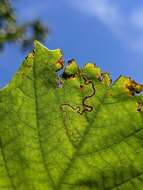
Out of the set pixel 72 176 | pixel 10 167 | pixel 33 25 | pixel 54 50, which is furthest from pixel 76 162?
pixel 33 25

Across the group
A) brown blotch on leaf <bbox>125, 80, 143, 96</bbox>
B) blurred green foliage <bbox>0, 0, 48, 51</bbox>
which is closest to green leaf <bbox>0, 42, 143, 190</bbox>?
brown blotch on leaf <bbox>125, 80, 143, 96</bbox>

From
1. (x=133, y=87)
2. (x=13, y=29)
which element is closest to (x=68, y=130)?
(x=133, y=87)

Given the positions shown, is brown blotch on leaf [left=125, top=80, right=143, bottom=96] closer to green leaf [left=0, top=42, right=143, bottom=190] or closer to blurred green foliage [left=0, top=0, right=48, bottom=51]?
green leaf [left=0, top=42, right=143, bottom=190]

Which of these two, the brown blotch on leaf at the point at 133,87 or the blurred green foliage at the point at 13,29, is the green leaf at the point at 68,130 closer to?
the brown blotch on leaf at the point at 133,87

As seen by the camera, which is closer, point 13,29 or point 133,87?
point 133,87

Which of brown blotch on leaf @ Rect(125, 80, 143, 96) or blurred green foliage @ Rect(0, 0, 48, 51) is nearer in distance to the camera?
brown blotch on leaf @ Rect(125, 80, 143, 96)

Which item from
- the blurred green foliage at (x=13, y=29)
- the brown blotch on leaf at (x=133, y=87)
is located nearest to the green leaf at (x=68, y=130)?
the brown blotch on leaf at (x=133, y=87)

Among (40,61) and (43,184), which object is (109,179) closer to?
(43,184)

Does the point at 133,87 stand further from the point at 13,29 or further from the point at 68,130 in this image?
the point at 13,29
